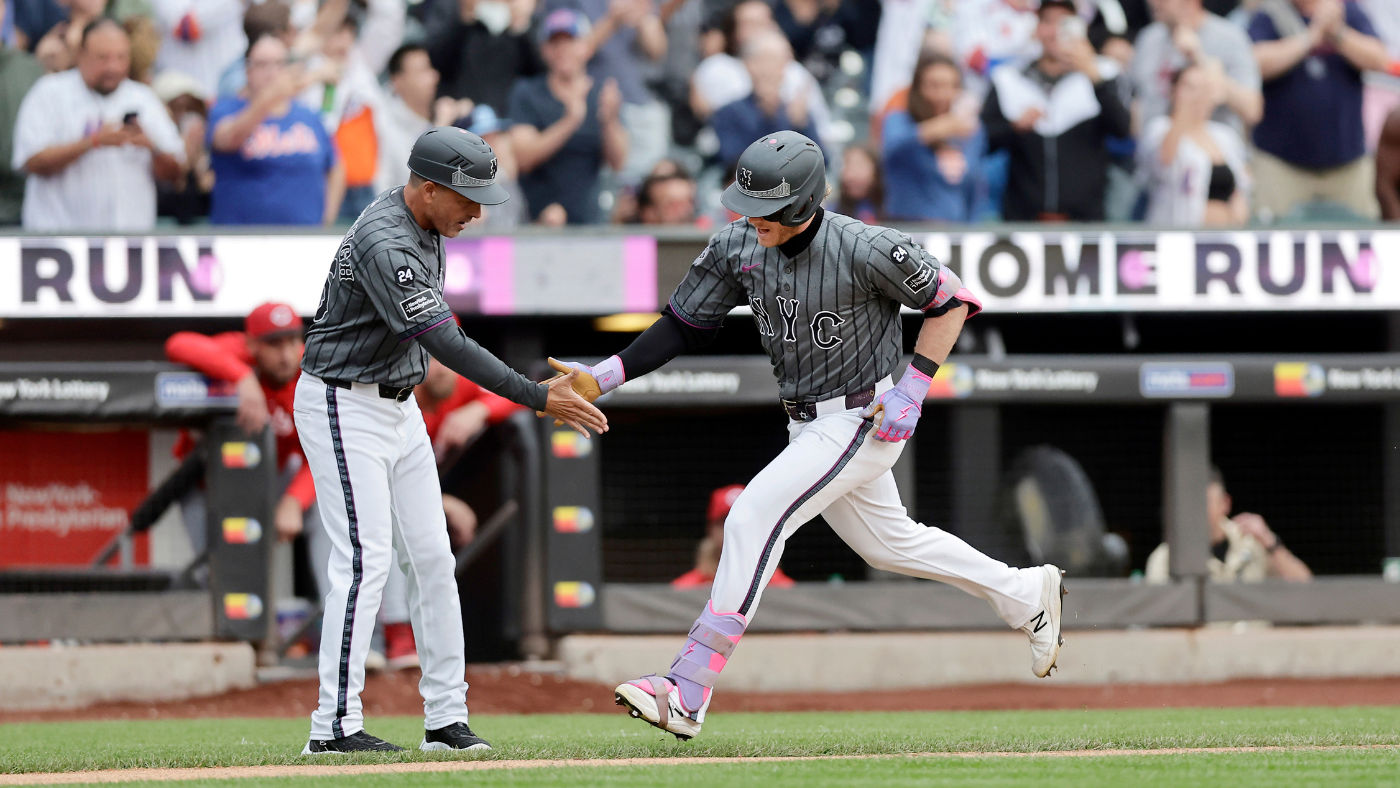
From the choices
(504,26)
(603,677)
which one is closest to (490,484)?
(603,677)

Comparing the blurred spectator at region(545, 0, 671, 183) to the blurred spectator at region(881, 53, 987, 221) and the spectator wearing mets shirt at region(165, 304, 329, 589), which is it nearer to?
the blurred spectator at region(881, 53, 987, 221)

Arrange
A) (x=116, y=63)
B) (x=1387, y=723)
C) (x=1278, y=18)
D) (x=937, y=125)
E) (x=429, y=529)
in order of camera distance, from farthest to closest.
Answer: (x=1278, y=18)
(x=937, y=125)
(x=116, y=63)
(x=1387, y=723)
(x=429, y=529)

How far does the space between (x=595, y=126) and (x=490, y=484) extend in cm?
208

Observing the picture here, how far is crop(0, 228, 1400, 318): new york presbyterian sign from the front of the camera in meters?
7.51

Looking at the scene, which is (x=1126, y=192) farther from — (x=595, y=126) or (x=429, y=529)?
(x=429, y=529)

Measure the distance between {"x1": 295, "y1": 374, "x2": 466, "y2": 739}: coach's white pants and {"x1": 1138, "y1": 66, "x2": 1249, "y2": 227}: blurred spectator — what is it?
549cm

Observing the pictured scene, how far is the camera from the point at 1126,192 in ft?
29.4

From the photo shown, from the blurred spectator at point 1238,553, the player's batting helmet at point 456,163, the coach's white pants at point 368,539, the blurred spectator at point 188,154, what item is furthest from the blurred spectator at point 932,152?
the coach's white pants at point 368,539

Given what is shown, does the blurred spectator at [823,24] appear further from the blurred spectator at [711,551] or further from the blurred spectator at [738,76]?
the blurred spectator at [711,551]

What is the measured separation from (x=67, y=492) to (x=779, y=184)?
461 centimetres

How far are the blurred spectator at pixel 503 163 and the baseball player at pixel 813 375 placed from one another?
382cm

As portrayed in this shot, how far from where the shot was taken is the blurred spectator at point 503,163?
8.34 metres

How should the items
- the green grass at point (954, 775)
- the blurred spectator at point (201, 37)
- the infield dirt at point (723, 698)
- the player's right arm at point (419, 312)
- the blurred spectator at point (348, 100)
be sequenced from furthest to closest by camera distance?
the blurred spectator at point (201, 37) < the blurred spectator at point (348, 100) < the infield dirt at point (723, 698) < the player's right arm at point (419, 312) < the green grass at point (954, 775)

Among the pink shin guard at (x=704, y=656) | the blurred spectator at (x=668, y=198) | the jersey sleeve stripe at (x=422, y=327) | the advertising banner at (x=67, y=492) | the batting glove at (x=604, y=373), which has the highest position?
the blurred spectator at (x=668, y=198)
